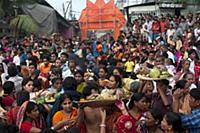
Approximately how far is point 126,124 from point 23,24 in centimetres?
2120

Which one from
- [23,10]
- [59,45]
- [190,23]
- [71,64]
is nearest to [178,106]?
[71,64]

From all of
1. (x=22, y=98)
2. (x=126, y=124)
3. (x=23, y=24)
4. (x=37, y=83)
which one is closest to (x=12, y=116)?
(x=22, y=98)

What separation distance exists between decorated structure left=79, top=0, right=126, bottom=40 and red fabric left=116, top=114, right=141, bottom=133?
44.0 feet

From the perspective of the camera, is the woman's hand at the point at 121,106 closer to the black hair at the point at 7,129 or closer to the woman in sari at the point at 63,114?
the woman in sari at the point at 63,114

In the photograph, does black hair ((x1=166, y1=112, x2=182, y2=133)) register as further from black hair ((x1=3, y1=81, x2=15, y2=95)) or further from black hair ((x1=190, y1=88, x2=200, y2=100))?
black hair ((x1=3, y1=81, x2=15, y2=95))

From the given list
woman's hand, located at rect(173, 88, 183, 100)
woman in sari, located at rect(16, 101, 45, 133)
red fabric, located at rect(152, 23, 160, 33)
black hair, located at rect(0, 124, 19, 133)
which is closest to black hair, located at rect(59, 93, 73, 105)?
woman in sari, located at rect(16, 101, 45, 133)

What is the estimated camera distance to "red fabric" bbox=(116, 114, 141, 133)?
572cm

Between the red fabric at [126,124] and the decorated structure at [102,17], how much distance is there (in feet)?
44.0

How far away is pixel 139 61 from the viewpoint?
13.5 metres

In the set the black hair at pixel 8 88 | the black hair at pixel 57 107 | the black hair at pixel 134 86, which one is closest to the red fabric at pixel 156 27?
the black hair at pixel 134 86

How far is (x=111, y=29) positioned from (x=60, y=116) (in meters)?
13.6

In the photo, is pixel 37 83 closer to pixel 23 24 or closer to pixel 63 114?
pixel 63 114

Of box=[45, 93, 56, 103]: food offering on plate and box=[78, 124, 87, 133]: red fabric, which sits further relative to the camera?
box=[45, 93, 56, 103]: food offering on plate

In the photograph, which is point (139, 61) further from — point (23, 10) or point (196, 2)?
point (23, 10)
